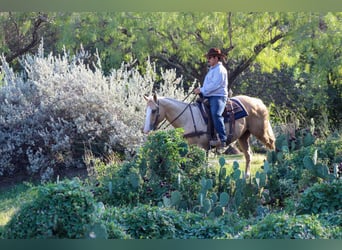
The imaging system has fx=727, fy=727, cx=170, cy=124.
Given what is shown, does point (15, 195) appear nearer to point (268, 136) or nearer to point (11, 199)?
point (11, 199)

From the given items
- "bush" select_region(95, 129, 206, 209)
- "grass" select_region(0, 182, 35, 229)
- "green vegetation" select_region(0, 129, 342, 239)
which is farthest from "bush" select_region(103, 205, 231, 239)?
"grass" select_region(0, 182, 35, 229)

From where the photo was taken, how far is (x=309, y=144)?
10414 millimetres

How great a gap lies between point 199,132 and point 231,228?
4978 mm

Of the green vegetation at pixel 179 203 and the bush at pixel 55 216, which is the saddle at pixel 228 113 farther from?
the bush at pixel 55 216

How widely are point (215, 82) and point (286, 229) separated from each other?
5.92 meters

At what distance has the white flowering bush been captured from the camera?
12.9m

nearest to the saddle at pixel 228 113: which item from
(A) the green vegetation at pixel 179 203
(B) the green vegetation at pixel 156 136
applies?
(B) the green vegetation at pixel 156 136

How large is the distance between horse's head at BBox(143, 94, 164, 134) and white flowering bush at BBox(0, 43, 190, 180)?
49.7 inches

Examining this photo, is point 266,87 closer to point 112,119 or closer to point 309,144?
point 112,119

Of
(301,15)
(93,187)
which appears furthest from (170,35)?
(93,187)

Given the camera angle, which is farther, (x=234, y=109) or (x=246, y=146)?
(x=246, y=146)

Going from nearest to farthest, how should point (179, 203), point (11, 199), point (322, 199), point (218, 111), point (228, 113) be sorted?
point (322, 199) → point (179, 203) → point (11, 199) → point (218, 111) → point (228, 113)

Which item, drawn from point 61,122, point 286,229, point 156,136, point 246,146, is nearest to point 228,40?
point 246,146

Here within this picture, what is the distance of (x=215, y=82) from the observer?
11.7 metres
